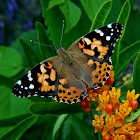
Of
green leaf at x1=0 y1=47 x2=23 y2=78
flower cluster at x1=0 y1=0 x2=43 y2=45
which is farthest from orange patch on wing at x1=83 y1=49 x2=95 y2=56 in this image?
flower cluster at x1=0 y1=0 x2=43 y2=45

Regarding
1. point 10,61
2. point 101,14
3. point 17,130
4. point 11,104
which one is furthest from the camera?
point 10,61

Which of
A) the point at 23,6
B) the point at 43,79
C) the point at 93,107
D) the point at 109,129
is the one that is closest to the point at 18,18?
the point at 23,6

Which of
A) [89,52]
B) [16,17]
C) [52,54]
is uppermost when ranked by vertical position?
[16,17]

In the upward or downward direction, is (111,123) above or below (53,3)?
below

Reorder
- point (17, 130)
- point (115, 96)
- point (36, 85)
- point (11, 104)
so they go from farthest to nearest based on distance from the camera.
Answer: point (11, 104) < point (17, 130) < point (36, 85) < point (115, 96)

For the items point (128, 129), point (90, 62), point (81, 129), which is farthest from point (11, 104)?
point (128, 129)

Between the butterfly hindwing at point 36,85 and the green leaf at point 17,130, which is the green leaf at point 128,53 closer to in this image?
the butterfly hindwing at point 36,85

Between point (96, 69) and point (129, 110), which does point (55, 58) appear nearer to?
point (96, 69)

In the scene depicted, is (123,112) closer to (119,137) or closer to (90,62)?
(119,137)
